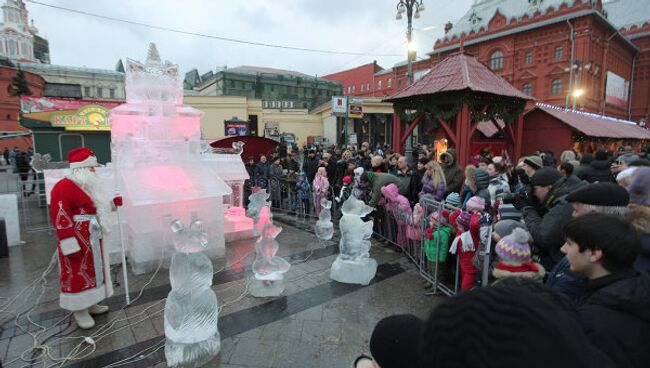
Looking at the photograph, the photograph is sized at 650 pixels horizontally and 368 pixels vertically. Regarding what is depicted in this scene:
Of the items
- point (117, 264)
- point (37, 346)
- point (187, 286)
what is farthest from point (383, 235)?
point (37, 346)

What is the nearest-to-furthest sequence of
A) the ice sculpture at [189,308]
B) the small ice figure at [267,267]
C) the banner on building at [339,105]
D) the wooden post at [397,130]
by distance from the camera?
the ice sculpture at [189,308] < the small ice figure at [267,267] < the wooden post at [397,130] < the banner on building at [339,105]

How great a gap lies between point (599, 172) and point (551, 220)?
4252 mm

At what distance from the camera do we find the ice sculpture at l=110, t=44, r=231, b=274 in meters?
5.59

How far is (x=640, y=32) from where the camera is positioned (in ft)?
119

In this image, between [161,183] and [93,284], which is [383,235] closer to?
[161,183]

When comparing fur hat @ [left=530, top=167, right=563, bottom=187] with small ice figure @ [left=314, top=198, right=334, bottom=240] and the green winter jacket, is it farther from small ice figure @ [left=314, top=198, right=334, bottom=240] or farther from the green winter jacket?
small ice figure @ [left=314, top=198, right=334, bottom=240]

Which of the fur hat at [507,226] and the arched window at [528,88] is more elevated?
the arched window at [528,88]

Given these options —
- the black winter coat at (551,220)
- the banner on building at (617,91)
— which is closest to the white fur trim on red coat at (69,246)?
the black winter coat at (551,220)

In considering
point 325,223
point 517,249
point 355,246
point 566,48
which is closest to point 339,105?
point 325,223

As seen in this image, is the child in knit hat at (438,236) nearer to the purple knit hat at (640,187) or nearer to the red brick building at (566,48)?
the purple knit hat at (640,187)

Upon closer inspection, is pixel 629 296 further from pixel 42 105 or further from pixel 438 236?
pixel 42 105

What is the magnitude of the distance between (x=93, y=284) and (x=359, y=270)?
3430 mm

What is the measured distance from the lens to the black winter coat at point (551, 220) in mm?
3037

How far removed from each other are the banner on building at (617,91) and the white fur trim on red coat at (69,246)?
4063cm
